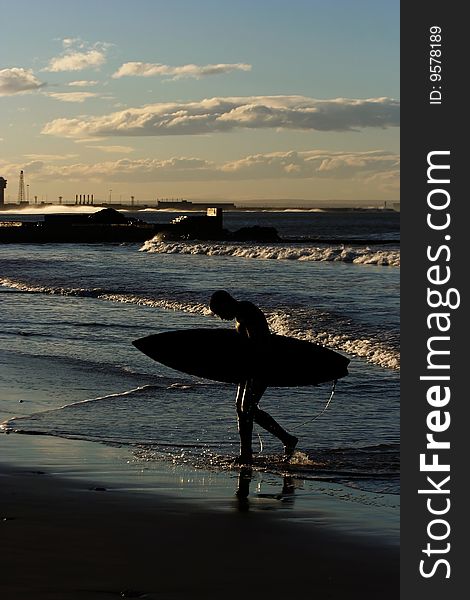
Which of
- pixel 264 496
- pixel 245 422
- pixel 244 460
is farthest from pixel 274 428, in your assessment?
pixel 264 496

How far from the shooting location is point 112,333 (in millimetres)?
24109

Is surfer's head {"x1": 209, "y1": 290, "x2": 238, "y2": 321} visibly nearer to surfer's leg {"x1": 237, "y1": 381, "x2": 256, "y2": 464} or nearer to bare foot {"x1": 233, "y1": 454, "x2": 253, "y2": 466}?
surfer's leg {"x1": 237, "y1": 381, "x2": 256, "y2": 464}

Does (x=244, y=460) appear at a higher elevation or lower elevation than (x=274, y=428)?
lower

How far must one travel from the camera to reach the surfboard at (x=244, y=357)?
470 inches

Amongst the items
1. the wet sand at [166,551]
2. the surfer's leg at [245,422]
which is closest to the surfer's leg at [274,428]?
the surfer's leg at [245,422]

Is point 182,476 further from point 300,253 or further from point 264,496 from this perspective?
point 300,253

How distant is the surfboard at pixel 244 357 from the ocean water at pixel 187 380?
75 centimetres

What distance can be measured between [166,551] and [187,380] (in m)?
9.62

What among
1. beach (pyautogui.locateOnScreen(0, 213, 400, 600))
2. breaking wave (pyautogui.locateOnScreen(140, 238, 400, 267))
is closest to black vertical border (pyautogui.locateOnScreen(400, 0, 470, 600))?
beach (pyautogui.locateOnScreen(0, 213, 400, 600))

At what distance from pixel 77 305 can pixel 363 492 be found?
23.0 meters

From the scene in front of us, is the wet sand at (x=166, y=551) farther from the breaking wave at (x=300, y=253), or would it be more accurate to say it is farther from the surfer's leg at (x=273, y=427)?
the breaking wave at (x=300, y=253)

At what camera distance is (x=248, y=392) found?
11836 mm

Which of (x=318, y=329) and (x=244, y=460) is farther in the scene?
(x=318, y=329)

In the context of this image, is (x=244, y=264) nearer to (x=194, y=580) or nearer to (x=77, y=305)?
(x=77, y=305)
